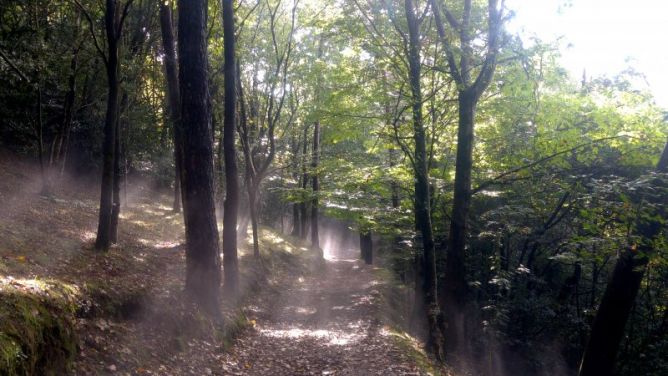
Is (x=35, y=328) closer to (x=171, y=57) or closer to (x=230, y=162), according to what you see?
(x=230, y=162)

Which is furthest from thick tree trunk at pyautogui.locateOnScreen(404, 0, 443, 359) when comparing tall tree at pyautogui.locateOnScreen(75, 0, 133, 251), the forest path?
tall tree at pyautogui.locateOnScreen(75, 0, 133, 251)

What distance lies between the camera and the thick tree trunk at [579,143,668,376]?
8.83 meters

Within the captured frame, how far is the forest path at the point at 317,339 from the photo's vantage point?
8812 millimetres

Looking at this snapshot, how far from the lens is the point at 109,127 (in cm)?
944

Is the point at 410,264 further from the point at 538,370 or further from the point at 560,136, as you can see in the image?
the point at 560,136

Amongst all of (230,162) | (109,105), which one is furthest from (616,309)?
(109,105)

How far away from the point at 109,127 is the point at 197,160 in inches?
89.6

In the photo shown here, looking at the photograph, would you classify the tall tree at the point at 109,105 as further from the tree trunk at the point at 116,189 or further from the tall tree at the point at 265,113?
the tall tree at the point at 265,113

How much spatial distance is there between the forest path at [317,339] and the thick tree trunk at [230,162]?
4.93 feet

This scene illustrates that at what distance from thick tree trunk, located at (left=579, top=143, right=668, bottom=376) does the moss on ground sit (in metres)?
9.75

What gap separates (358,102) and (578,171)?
7.66 m

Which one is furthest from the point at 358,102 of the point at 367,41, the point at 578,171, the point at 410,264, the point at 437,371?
the point at 410,264

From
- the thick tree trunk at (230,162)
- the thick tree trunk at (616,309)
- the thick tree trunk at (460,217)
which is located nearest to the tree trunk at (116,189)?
the thick tree trunk at (230,162)

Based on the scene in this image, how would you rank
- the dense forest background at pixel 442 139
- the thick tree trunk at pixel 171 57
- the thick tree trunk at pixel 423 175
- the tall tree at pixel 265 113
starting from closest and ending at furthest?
1. the dense forest background at pixel 442 139
2. the thick tree trunk at pixel 423 175
3. the thick tree trunk at pixel 171 57
4. the tall tree at pixel 265 113
